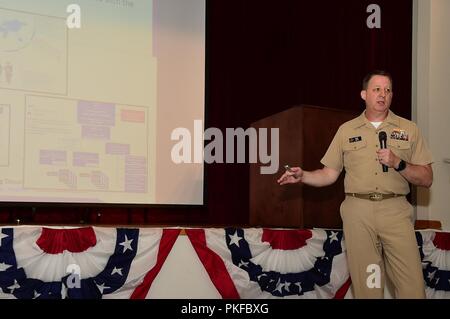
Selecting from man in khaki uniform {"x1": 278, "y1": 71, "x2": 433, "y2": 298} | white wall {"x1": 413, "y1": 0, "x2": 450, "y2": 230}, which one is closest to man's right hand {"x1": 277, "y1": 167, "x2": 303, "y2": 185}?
man in khaki uniform {"x1": 278, "y1": 71, "x2": 433, "y2": 298}

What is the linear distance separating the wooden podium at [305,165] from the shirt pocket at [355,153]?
52 centimetres

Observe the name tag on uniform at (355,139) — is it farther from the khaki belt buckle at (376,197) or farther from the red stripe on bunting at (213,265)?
the red stripe on bunting at (213,265)

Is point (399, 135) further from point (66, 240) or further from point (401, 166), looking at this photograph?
point (66, 240)

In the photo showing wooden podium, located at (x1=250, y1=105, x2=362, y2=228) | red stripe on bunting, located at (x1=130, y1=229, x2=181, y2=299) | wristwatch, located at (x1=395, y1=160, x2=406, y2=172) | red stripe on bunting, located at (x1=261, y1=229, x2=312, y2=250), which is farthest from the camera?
wooden podium, located at (x1=250, y1=105, x2=362, y2=228)

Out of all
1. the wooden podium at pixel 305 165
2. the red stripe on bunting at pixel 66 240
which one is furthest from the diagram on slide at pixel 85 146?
the wooden podium at pixel 305 165

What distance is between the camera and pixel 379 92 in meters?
2.94

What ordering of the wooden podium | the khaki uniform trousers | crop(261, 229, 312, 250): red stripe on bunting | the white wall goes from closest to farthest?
the khaki uniform trousers
crop(261, 229, 312, 250): red stripe on bunting
the wooden podium
the white wall

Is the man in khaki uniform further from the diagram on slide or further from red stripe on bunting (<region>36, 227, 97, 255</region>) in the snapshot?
the diagram on slide

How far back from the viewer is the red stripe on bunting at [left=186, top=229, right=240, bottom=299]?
10.9 feet

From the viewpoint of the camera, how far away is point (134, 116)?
13.4 feet

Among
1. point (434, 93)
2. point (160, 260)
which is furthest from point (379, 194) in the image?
point (434, 93)

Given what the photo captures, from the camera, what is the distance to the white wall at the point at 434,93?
14.8 feet

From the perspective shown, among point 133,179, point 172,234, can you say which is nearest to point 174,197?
point 133,179
